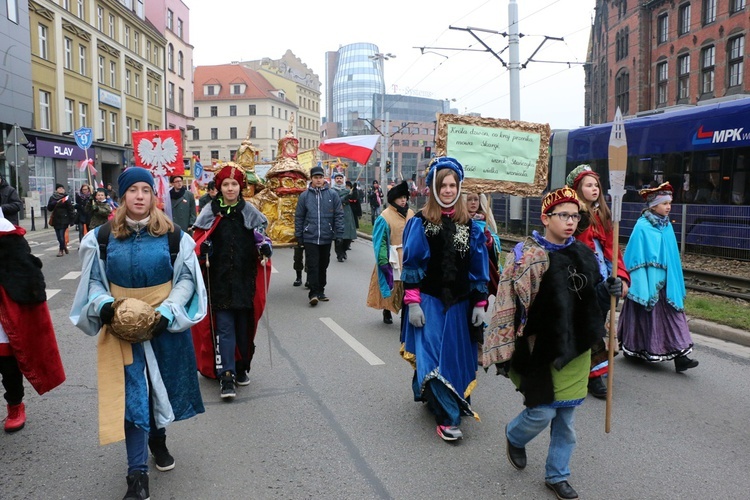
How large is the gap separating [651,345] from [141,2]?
49.7 m

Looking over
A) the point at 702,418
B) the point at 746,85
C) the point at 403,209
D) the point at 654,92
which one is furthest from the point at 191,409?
the point at 654,92

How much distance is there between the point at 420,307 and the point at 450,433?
85 cm

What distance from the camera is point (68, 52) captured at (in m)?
35.0

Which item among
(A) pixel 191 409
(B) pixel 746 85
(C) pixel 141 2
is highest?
(C) pixel 141 2

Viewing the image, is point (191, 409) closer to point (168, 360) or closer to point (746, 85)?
point (168, 360)

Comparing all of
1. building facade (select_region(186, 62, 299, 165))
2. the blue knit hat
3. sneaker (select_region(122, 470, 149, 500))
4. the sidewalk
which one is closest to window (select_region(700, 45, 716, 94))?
the sidewalk

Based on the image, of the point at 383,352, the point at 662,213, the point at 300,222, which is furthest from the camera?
the point at 300,222

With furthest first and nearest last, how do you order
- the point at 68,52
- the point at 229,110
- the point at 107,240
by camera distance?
1. the point at 229,110
2. the point at 68,52
3. the point at 107,240

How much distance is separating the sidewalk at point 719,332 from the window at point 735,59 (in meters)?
25.2

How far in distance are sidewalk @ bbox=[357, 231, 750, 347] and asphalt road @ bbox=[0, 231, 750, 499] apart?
0.60 metres

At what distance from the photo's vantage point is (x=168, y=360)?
3584mm

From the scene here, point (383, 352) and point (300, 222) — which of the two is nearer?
point (383, 352)

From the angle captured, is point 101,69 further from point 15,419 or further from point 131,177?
point 131,177

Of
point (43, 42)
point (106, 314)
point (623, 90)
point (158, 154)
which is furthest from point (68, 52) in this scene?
point (106, 314)
